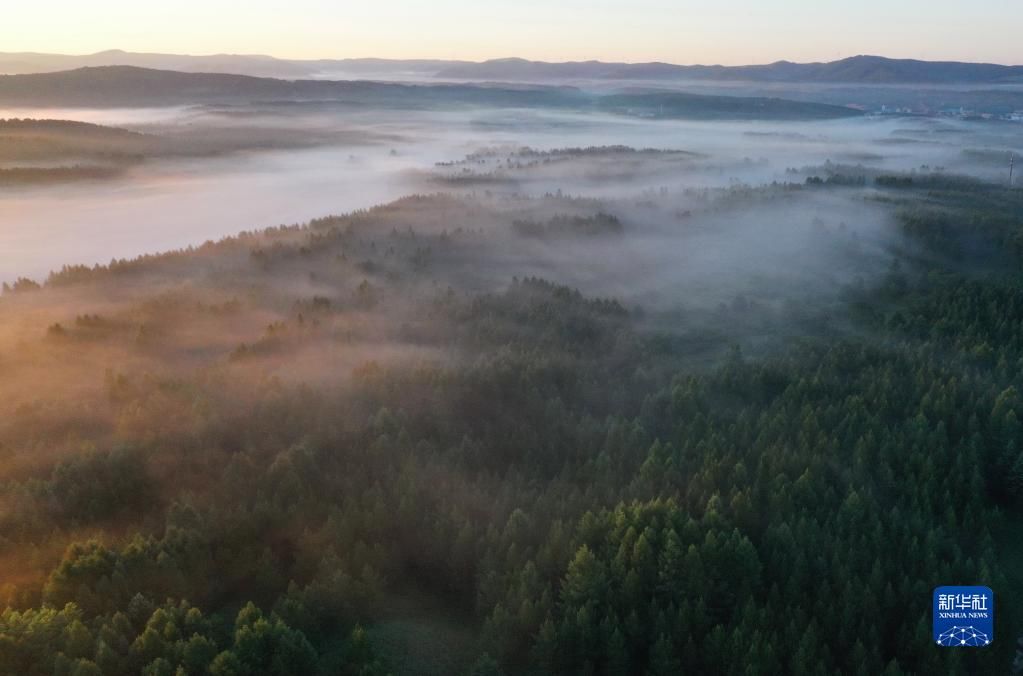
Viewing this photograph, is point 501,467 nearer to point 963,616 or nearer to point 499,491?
point 499,491

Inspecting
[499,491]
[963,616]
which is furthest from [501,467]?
[963,616]

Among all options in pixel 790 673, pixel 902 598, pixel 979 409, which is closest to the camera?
pixel 790 673

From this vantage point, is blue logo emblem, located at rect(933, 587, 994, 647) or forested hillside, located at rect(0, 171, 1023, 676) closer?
forested hillside, located at rect(0, 171, 1023, 676)

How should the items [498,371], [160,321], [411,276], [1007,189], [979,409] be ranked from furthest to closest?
[1007,189] → [411,276] → [160,321] → [498,371] → [979,409]

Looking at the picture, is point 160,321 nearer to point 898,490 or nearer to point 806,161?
point 898,490

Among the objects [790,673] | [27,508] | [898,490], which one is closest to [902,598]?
[790,673]
